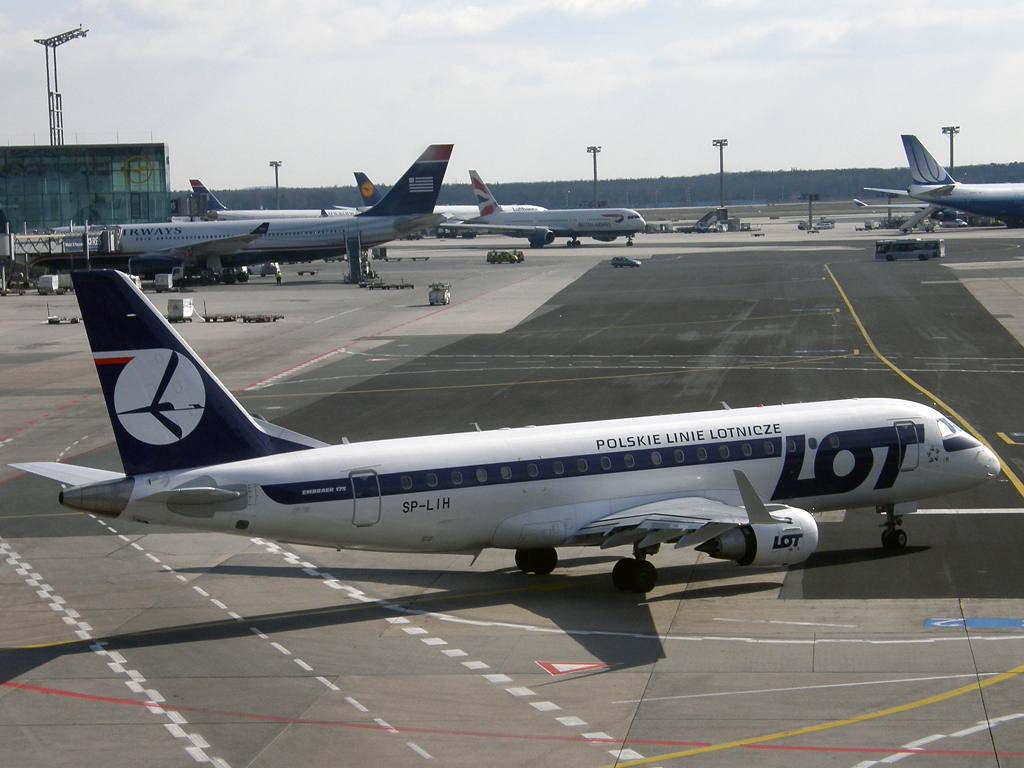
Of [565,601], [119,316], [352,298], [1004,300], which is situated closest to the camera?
[119,316]

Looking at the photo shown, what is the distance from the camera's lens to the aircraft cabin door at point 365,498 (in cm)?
2675

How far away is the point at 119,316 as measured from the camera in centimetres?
2591

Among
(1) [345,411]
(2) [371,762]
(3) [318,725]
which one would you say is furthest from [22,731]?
(1) [345,411]

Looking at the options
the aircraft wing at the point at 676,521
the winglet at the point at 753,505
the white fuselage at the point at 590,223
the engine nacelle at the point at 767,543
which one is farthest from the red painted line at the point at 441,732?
the white fuselage at the point at 590,223

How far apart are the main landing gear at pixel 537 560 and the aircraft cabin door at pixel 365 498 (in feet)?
15.8

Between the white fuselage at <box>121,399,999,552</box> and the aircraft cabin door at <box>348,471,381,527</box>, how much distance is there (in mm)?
26

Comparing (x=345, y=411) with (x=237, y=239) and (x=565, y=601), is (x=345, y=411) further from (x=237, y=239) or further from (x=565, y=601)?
(x=237, y=239)

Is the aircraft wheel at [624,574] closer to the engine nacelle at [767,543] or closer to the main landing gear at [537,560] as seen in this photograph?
the engine nacelle at [767,543]

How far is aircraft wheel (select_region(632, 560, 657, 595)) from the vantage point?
28.1 meters

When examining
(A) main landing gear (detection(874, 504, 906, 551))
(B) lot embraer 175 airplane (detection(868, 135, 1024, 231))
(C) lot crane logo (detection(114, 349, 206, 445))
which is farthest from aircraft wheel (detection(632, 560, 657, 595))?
(B) lot embraer 175 airplane (detection(868, 135, 1024, 231))

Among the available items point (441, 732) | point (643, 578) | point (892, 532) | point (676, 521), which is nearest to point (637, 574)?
point (643, 578)

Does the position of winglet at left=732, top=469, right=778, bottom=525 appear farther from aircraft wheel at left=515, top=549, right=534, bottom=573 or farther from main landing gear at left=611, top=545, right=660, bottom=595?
aircraft wheel at left=515, top=549, right=534, bottom=573

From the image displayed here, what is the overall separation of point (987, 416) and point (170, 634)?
36489mm

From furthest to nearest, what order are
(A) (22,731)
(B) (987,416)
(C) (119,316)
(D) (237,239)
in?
1. (D) (237,239)
2. (B) (987,416)
3. (C) (119,316)
4. (A) (22,731)
